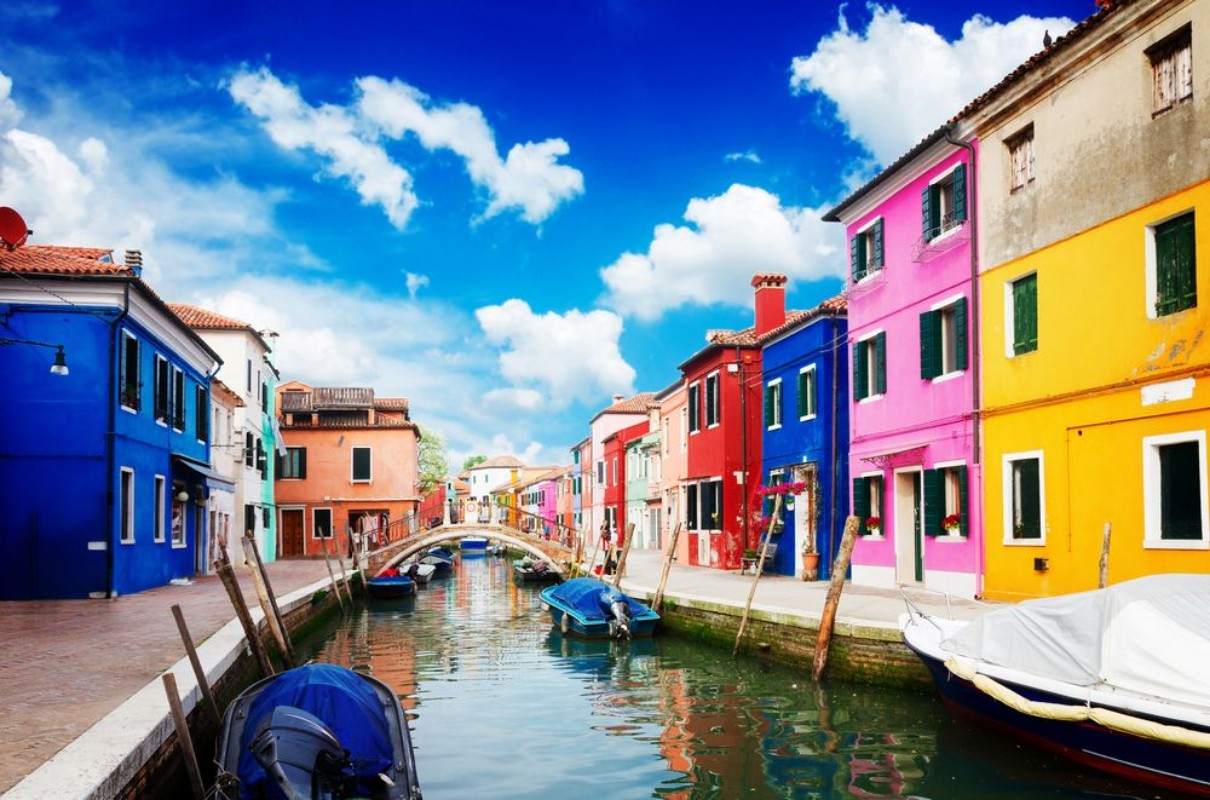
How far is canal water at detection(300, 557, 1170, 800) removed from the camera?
8656mm

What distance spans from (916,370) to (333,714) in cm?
1257

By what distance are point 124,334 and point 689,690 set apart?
1182cm

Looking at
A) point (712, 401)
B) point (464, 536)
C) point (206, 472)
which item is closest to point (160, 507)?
point (206, 472)

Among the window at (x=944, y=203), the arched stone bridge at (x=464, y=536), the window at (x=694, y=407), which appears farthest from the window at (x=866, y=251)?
the arched stone bridge at (x=464, y=536)

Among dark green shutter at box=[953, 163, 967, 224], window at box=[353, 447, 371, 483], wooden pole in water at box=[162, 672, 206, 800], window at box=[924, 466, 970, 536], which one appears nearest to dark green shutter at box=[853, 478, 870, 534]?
window at box=[924, 466, 970, 536]

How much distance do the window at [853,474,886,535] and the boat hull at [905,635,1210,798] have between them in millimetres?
9061

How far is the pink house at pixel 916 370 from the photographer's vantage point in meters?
15.9

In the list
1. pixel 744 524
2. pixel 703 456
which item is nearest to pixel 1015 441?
pixel 744 524

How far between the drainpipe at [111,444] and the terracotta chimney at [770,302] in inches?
583

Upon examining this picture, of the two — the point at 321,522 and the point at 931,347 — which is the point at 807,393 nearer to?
the point at 931,347

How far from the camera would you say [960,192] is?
1600 cm

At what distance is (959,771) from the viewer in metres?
8.97

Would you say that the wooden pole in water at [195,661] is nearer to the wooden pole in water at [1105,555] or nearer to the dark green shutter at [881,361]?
the wooden pole in water at [1105,555]

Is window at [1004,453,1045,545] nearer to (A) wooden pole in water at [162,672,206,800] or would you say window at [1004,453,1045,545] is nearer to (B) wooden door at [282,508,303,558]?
(A) wooden pole in water at [162,672,206,800]
